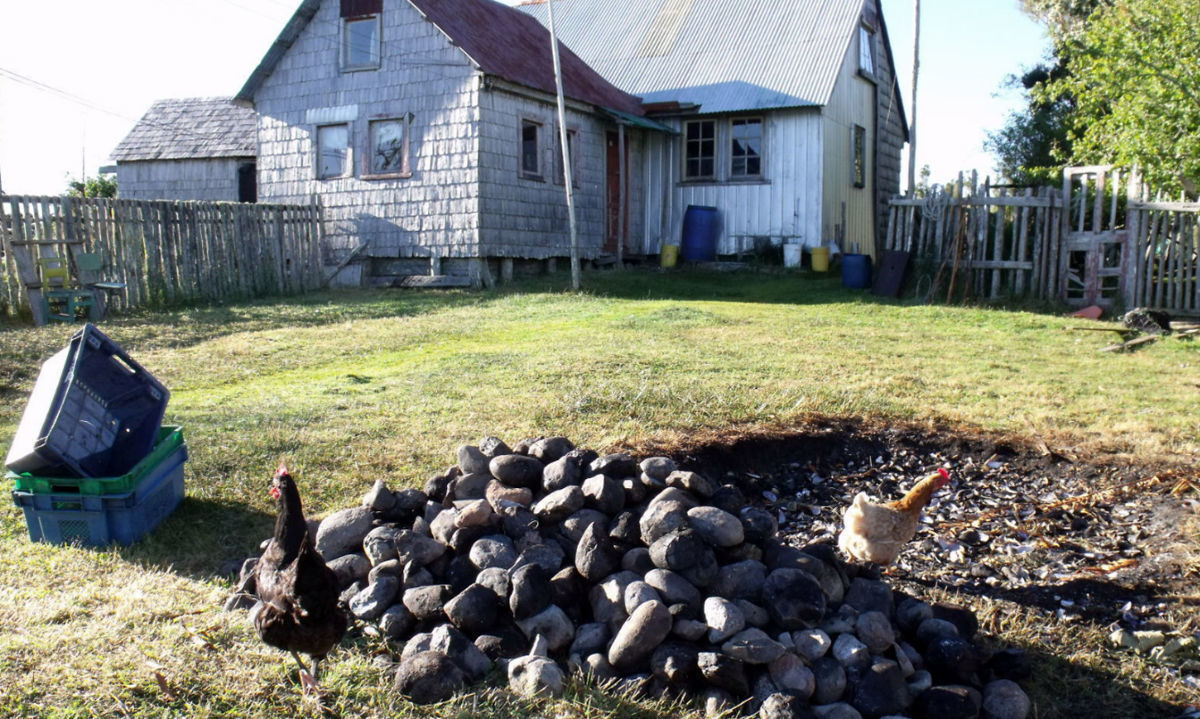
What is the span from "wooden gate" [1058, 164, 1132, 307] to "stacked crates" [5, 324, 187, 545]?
12373 millimetres

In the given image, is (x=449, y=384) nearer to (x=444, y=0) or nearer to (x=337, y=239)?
(x=337, y=239)

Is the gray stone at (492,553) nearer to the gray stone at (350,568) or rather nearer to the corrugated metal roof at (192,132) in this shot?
the gray stone at (350,568)

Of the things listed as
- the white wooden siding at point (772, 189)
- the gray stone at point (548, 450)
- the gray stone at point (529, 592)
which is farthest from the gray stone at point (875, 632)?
the white wooden siding at point (772, 189)

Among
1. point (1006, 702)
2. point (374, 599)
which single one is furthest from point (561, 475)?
point (1006, 702)

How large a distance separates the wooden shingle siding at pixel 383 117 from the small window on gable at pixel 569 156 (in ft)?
7.18

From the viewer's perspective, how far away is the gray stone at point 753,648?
3.45 meters

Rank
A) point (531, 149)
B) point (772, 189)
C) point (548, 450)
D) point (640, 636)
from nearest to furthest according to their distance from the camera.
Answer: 1. point (640, 636)
2. point (548, 450)
3. point (531, 149)
4. point (772, 189)

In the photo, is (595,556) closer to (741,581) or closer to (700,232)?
(741,581)

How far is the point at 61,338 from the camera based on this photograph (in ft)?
33.5

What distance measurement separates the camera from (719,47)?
19.9 meters

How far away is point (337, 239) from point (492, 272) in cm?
304

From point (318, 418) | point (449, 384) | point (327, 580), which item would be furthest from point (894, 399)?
point (327, 580)

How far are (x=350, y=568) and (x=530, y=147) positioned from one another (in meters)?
13.8

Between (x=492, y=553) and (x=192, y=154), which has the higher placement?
(x=192, y=154)
